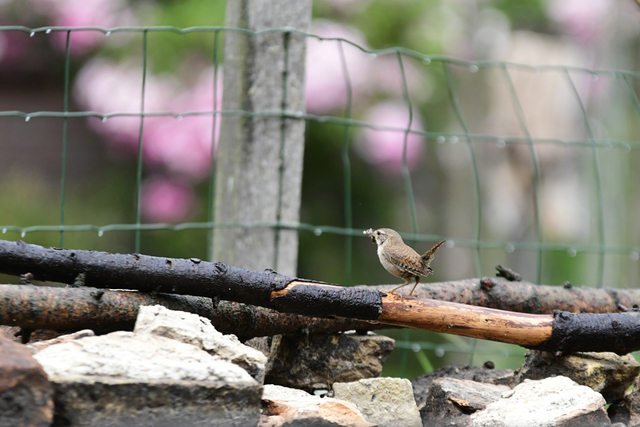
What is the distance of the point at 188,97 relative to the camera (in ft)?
14.5

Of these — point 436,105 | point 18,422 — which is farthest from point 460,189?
point 18,422

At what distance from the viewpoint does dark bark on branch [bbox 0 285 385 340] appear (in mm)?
1661

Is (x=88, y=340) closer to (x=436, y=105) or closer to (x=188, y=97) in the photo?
(x=188, y=97)

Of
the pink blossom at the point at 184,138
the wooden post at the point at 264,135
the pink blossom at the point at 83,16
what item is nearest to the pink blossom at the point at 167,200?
the pink blossom at the point at 184,138

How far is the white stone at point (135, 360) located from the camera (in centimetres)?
137

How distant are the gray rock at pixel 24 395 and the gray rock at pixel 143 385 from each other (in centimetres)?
4

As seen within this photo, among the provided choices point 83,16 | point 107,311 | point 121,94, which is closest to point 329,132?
point 121,94

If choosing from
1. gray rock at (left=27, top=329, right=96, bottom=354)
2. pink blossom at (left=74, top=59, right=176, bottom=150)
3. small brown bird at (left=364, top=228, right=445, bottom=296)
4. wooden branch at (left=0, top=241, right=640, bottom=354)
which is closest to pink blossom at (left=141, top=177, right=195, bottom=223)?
pink blossom at (left=74, top=59, right=176, bottom=150)

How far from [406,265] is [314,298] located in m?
0.48

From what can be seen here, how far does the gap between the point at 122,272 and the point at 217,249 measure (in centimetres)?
113

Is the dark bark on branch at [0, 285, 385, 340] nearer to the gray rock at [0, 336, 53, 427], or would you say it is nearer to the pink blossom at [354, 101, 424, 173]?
the gray rock at [0, 336, 53, 427]

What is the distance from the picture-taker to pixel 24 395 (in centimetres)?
126

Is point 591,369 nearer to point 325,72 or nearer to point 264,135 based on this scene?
point 264,135

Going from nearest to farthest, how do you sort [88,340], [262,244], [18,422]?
[18,422], [88,340], [262,244]
